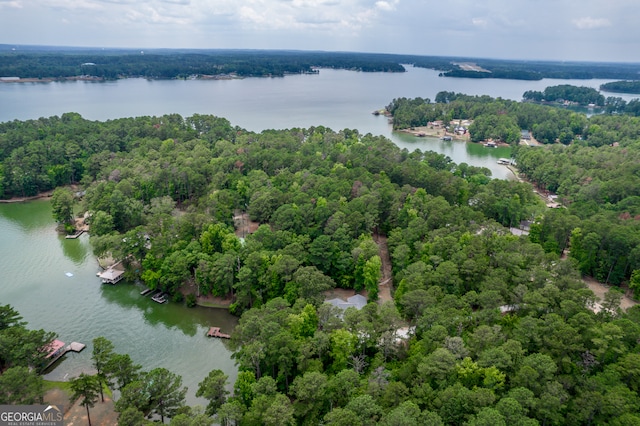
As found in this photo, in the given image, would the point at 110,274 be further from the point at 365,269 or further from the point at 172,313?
the point at 365,269

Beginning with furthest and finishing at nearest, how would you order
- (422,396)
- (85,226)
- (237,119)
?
(237,119) < (85,226) < (422,396)

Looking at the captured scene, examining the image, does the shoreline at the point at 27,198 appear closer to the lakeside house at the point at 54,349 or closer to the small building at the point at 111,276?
the small building at the point at 111,276

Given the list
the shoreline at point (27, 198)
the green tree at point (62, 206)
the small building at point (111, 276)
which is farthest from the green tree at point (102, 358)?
the shoreline at point (27, 198)

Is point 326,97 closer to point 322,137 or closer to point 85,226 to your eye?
point 322,137

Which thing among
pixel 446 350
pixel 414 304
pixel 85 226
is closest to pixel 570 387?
pixel 446 350

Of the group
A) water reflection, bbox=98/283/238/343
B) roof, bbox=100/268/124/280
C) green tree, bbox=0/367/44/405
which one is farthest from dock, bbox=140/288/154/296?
green tree, bbox=0/367/44/405

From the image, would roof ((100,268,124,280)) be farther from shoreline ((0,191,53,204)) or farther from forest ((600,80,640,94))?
forest ((600,80,640,94))

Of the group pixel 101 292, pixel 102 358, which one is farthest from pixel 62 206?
pixel 102 358
